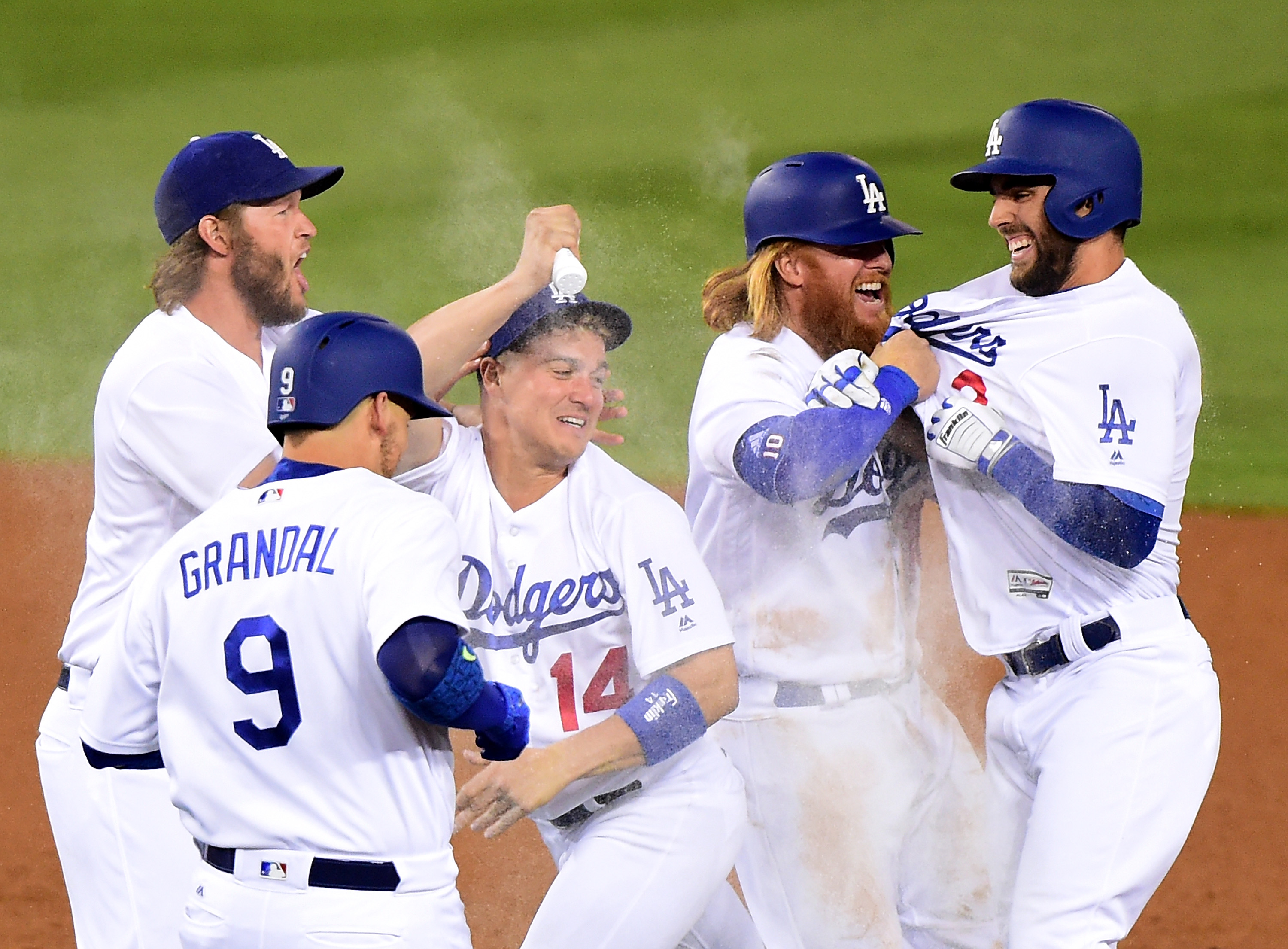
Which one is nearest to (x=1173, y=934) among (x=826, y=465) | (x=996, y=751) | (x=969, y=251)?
(x=996, y=751)

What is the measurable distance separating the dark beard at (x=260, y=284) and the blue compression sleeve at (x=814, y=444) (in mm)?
1032

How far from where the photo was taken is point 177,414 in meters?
2.92

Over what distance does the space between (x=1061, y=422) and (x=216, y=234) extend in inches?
70.9

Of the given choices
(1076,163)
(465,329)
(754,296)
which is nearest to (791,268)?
(754,296)

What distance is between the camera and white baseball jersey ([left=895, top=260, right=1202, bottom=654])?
2.85 m

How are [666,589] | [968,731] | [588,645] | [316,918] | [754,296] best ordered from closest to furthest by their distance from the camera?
1. [316,918]
2. [666,589]
3. [588,645]
4. [754,296]
5. [968,731]

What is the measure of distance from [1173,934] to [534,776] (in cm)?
285

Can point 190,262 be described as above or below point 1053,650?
above

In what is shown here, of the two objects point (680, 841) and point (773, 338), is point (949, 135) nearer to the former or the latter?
point (773, 338)

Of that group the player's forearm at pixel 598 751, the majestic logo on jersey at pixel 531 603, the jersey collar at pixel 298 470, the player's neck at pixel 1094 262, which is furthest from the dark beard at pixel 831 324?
the jersey collar at pixel 298 470

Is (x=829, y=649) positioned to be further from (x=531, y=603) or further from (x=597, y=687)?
(x=531, y=603)

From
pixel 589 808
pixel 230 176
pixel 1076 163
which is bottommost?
pixel 589 808

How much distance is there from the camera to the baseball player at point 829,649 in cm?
308

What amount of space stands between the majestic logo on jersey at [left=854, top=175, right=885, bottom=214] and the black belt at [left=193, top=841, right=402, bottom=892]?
5.45 ft
